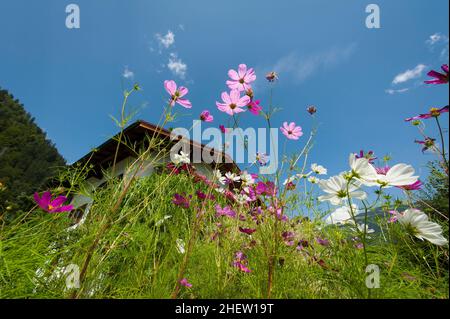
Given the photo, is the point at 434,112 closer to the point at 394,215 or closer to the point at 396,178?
the point at 396,178

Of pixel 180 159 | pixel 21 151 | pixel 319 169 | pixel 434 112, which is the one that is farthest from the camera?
pixel 21 151

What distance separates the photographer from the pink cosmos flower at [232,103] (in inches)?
42.6

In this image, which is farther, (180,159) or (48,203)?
(180,159)

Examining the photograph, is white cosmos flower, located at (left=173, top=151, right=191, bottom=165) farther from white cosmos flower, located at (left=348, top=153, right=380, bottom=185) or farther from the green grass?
white cosmos flower, located at (left=348, top=153, right=380, bottom=185)

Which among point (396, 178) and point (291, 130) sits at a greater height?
point (291, 130)

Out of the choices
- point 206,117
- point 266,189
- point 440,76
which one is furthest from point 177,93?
point 440,76

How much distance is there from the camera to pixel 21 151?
28.4 m

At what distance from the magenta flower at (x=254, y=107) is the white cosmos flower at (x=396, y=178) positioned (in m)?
0.49

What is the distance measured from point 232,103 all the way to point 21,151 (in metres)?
34.4

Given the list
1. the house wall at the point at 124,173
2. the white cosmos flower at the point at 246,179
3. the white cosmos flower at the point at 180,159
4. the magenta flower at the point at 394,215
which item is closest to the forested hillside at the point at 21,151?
the house wall at the point at 124,173
